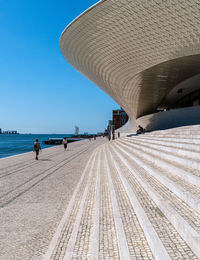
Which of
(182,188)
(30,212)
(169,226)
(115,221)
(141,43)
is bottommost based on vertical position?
(30,212)

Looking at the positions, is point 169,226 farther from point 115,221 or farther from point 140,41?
point 140,41

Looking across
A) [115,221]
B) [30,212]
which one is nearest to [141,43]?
[30,212]

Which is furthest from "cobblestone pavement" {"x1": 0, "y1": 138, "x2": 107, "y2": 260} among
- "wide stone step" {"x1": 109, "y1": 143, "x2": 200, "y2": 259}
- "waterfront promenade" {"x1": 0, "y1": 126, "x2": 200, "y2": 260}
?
"wide stone step" {"x1": 109, "y1": 143, "x2": 200, "y2": 259}

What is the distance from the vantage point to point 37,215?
3.73 m

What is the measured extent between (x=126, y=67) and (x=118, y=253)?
1884 cm

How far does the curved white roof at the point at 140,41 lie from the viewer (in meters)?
12.3

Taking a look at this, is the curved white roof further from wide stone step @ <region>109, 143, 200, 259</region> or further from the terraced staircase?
wide stone step @ <region>109, 143, 200, 259</region>

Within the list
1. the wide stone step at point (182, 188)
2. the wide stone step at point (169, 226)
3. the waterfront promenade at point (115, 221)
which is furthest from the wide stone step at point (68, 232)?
the wide stone step at point (182, 188)

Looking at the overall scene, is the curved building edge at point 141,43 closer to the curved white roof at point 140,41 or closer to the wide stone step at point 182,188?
the curved white roof at point 140,41

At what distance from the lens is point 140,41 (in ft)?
50.2

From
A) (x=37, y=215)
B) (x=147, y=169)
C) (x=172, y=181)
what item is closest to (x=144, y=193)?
(x=172, y=181)

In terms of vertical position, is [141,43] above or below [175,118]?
above

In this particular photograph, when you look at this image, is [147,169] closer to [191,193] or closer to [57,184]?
[191,193]

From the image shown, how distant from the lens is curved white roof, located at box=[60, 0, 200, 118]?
12.3m
